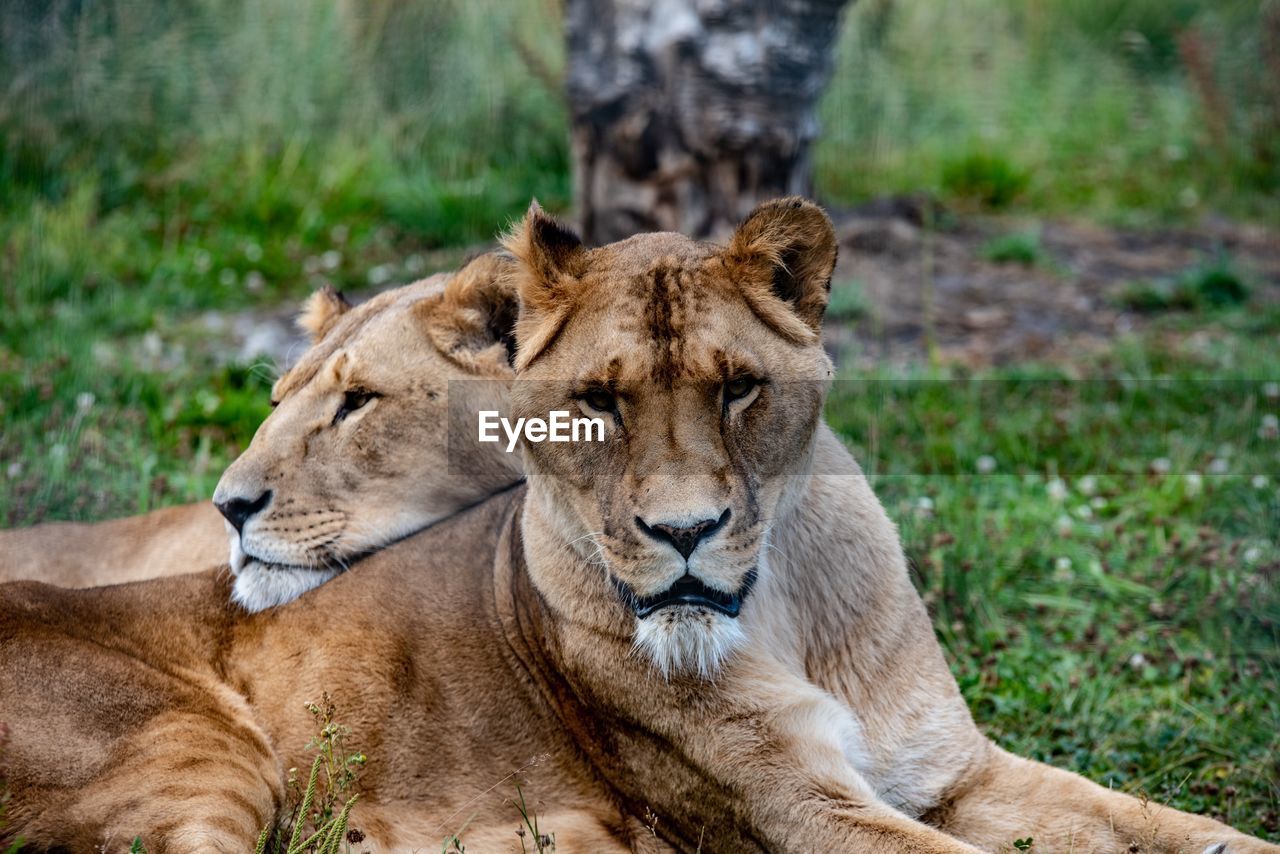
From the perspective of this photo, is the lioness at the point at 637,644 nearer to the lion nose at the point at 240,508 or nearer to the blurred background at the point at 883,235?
the lion nose at the point at 240,508

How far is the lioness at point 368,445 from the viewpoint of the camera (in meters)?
3.60

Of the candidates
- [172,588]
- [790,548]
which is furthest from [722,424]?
[172,588]

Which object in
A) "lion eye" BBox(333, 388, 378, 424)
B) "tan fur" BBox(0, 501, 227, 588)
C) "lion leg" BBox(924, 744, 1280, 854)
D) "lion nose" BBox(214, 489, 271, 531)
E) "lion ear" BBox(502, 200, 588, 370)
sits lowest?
"tan fur" BBox(0, 501, 227, 588)

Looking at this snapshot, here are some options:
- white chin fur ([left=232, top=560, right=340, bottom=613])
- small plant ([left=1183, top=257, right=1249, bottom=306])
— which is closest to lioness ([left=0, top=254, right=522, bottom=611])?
white chin fur ([left=232, top=560, right=340, bottom=613])

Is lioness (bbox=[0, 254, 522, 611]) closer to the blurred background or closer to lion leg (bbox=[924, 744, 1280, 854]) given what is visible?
the blurred background

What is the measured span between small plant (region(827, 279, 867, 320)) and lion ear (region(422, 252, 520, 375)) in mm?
3323

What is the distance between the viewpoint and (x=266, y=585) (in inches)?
140

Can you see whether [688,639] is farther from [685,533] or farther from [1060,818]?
[1060,818]

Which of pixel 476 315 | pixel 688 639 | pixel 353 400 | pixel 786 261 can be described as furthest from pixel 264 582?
pixel 786 261

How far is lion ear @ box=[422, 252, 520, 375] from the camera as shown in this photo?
3814mm

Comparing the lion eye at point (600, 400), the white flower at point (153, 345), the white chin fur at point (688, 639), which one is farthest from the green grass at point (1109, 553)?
the white flower at point (153, 345)

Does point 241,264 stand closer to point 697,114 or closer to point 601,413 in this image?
point 697,114

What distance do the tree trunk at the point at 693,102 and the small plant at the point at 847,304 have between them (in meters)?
0.82

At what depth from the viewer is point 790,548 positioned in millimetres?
3270
